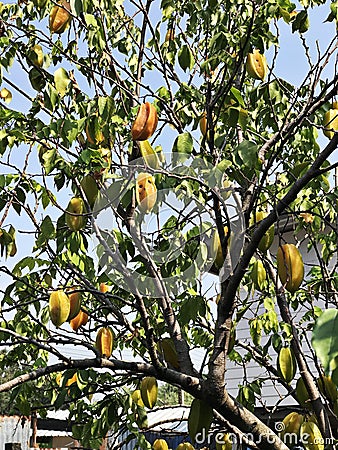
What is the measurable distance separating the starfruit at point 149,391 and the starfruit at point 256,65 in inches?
52.8

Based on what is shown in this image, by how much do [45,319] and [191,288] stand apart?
A: 2.72 ft

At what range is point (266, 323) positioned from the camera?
10.1ft

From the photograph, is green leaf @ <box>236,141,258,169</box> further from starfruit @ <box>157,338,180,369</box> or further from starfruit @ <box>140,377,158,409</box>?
starfruit @ <box>140,377,158,409</box>

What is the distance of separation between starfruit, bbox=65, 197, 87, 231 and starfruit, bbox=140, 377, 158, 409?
0.79m

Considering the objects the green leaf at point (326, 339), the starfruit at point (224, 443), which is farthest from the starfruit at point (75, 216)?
the green leaf at point (326, 339)

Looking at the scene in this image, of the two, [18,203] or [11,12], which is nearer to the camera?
[18,203]

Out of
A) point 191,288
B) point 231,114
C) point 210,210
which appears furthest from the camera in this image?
point 191,288

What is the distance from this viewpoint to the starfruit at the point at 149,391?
2.57 m

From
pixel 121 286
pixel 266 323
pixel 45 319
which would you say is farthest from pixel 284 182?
A: pixel 45 319

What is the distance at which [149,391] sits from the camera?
257cm

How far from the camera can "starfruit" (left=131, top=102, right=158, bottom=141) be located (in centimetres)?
214

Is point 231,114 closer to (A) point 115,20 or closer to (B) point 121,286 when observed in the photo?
(B) point 121,286

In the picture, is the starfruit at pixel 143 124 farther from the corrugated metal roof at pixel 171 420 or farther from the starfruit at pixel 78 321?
the corrugated metal roof at pixel 171 420

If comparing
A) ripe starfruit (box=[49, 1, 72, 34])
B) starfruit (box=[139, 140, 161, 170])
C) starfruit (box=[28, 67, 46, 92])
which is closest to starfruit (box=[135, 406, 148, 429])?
starfruit (box=[139, 140, 161, 170])
